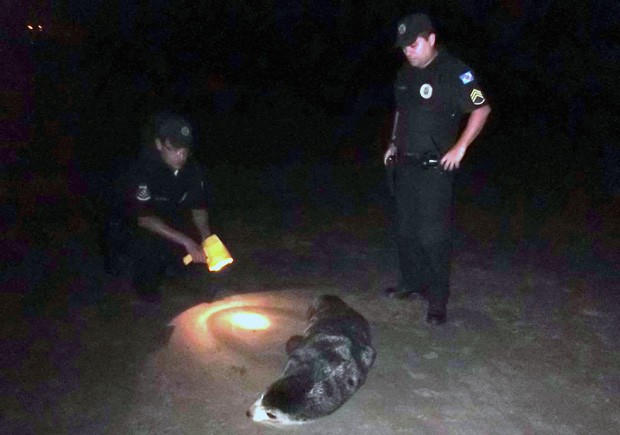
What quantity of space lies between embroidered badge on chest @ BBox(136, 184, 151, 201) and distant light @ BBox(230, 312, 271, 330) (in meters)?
1.11

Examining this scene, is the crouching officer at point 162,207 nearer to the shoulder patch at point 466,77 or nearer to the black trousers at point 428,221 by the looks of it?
the black trousers at point 428,221

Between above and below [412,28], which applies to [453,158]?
below

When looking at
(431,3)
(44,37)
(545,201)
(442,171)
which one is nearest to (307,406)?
(442,171)

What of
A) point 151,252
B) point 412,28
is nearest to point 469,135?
point 412,28

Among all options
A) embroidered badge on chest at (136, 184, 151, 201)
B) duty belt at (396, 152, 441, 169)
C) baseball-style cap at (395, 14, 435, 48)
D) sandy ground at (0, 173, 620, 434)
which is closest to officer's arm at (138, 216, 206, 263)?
embroidered badge on chest at (136, 184, 151, 201)

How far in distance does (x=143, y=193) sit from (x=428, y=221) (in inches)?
83.2

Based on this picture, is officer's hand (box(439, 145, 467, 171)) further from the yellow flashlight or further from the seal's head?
the seal's head

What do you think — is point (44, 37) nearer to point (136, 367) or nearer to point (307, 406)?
point (136, 367)

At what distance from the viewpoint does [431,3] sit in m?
16.1

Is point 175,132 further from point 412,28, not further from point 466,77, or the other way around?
point 466,77

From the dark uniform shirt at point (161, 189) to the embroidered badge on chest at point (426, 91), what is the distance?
6.07 ft

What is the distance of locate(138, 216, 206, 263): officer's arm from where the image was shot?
5305 millimetres

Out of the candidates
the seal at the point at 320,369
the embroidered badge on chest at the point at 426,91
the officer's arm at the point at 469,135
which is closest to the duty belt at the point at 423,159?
the officer's arm at the point at 469,135

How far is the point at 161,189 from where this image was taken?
18.0 ft
